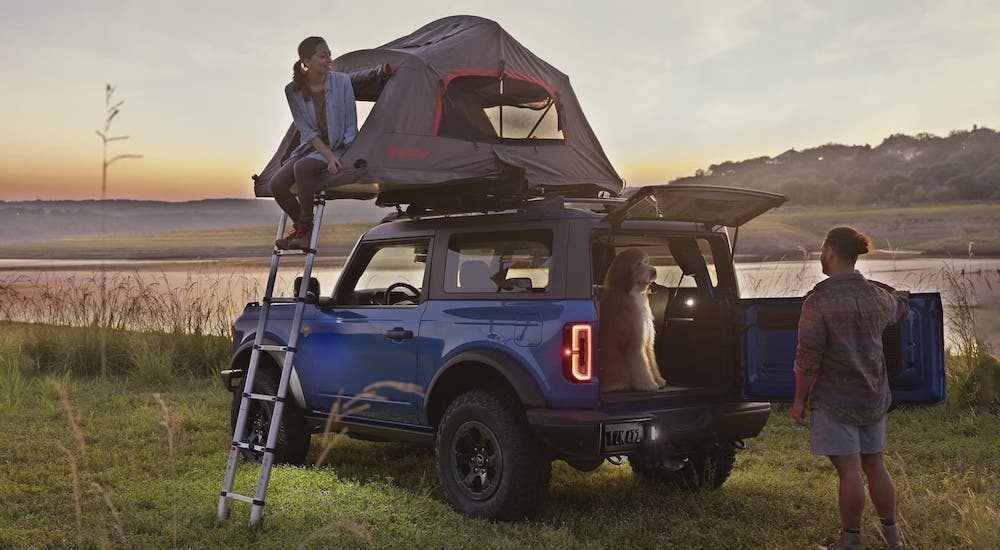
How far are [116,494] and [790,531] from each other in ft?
15.5

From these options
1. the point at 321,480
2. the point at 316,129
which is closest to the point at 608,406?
the point at 321,480

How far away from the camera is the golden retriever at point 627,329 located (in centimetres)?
627

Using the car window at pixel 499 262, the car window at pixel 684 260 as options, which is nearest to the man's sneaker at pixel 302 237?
the car window at pixel 499 262

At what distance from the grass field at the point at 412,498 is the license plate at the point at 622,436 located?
57 cm

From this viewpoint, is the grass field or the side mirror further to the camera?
the side mirror

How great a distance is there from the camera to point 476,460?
6203 mm

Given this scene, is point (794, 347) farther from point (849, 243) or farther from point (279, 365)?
point (279, 365)

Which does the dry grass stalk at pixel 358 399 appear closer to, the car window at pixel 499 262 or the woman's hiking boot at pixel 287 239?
the car window at pixel 499 262

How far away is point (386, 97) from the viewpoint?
311 inches

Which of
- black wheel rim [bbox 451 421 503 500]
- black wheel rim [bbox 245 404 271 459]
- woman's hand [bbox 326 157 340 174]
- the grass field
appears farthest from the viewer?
black wheel rim [bbox 245 404 271 459]

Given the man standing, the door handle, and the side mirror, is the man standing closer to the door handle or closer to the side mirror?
the door handle

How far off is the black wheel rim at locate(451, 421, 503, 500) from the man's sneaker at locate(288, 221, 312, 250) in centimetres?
168

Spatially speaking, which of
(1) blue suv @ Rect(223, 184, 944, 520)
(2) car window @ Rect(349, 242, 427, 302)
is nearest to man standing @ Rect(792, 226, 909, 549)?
(1) blue suv @ Rect(223, 184, 944, 520)

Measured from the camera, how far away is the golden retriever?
6.27 m
